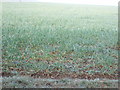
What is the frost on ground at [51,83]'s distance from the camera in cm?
470

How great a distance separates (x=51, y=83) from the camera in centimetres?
471

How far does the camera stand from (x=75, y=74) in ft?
15.9

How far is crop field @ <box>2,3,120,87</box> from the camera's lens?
4.90 meters

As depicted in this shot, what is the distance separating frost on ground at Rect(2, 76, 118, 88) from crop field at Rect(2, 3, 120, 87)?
0.06 m

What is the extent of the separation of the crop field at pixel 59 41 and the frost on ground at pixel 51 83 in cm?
6

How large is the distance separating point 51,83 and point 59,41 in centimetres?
78

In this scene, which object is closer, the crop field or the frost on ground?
the frost on ground

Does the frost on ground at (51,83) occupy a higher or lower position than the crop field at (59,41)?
lower

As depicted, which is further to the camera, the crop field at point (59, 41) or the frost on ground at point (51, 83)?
the crop field at point (59, 41)

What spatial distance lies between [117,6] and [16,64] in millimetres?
1866

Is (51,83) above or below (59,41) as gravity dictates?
below

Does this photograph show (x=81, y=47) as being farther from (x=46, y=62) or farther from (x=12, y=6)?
(x=12, y=6)

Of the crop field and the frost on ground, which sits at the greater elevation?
the crop field

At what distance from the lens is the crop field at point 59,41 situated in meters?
4.90
